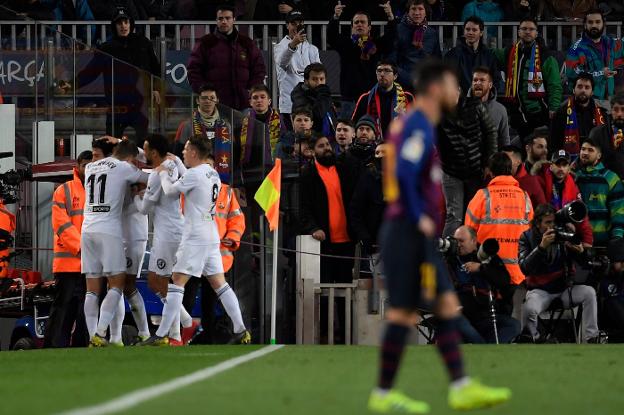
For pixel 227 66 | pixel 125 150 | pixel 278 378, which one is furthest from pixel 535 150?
pixel 278 378

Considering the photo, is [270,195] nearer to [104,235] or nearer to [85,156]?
[85,156]

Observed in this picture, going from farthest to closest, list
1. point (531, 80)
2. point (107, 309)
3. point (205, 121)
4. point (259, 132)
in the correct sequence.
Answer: point (531, 80), point (259, 132), point (205, 121), point (107, 309)

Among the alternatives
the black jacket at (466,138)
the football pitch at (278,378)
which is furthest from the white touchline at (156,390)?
the black jacket at (466,138)

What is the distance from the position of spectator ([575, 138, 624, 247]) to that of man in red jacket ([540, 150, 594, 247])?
171 mm

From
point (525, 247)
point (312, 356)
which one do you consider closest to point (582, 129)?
point (525, 247)

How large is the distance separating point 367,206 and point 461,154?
1.22 meters

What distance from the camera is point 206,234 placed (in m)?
15.8

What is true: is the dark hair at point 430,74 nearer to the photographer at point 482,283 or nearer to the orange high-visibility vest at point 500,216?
the photographer at point 482,283

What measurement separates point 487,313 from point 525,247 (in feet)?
3.76

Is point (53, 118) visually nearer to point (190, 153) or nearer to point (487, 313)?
point (190, 153)

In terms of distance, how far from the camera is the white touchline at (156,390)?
874cm

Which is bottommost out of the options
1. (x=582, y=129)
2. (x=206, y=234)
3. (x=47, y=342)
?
(x=47, y=342)

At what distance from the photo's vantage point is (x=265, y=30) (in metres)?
23.6

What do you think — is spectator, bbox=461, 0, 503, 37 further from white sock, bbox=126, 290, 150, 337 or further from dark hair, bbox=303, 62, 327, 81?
white sock, bbox=126, 290, 150, 337
